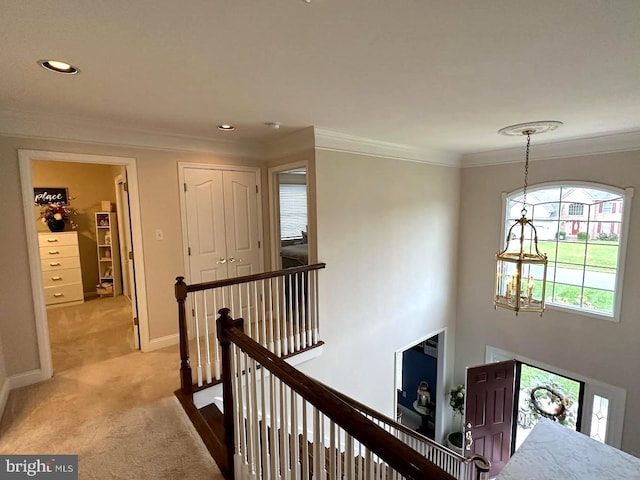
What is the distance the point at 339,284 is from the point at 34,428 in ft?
9.35

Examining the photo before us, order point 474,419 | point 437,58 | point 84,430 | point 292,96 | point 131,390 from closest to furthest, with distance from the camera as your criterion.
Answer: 1. point 437,58
2. point 84,430
3. point 292,96
4. point 131,390
5. point 474,419

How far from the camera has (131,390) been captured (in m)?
2.70

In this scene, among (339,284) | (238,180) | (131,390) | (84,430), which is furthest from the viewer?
(238,180)

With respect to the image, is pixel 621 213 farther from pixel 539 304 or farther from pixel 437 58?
pixel 437 58

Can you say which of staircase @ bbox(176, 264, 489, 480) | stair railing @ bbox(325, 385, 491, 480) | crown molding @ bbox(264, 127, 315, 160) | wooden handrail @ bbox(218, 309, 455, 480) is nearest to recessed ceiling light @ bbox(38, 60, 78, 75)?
staircase @ bbox(176, 264, 489, 480)

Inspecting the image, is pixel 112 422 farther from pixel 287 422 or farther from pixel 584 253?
pixel 584 253

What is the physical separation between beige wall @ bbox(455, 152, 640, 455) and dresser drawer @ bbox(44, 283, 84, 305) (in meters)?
6.55

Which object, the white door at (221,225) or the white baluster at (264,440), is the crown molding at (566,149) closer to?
the white door at (221,225)

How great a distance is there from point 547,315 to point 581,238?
121 cm

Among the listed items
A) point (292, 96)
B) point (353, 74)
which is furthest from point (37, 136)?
point (353, 74)

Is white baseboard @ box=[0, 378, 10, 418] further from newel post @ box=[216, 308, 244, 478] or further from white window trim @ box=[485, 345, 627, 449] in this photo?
white window trim @ box=[485, 345, 627, 449]

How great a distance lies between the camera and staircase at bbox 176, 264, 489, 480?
0.98 metres

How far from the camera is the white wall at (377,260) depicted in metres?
3.64

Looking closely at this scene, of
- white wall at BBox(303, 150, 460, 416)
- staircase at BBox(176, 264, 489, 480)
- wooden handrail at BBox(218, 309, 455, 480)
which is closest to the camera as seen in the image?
wooden handrail at BBox(218, 309, 455, 480)
